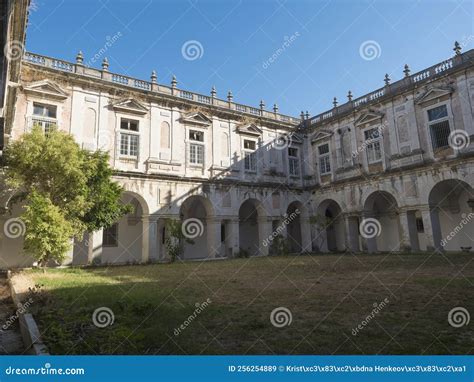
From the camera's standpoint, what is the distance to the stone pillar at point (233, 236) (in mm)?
19750

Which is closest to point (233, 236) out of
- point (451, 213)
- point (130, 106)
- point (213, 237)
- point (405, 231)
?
point (213, 237)

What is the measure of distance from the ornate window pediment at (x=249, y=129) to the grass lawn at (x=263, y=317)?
46.7 ft

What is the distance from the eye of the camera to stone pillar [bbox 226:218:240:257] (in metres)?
19.8

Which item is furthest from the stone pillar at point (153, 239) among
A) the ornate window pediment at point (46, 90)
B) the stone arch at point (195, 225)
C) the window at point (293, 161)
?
the window at point (293, 161)

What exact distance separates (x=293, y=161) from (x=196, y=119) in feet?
26.0

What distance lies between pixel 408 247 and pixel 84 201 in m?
15.8

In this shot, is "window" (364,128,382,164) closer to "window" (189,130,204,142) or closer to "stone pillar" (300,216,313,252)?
"stone pillar" (300,216,313,252)

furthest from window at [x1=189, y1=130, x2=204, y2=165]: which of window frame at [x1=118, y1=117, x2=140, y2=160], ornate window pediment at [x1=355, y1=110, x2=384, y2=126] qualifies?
ornate window pediment at [x1=355, y1=110, x2=384, y2=126]

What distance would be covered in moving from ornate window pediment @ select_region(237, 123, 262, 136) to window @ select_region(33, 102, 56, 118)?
10497mm

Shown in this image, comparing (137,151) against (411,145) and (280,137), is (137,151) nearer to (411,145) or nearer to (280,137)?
(280,137)

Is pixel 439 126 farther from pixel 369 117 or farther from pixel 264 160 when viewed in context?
pixel 264 160

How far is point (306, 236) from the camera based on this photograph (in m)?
22.7

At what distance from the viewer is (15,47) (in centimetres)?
904

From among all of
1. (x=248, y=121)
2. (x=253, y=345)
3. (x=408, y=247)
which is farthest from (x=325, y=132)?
(x=253, y=345)
